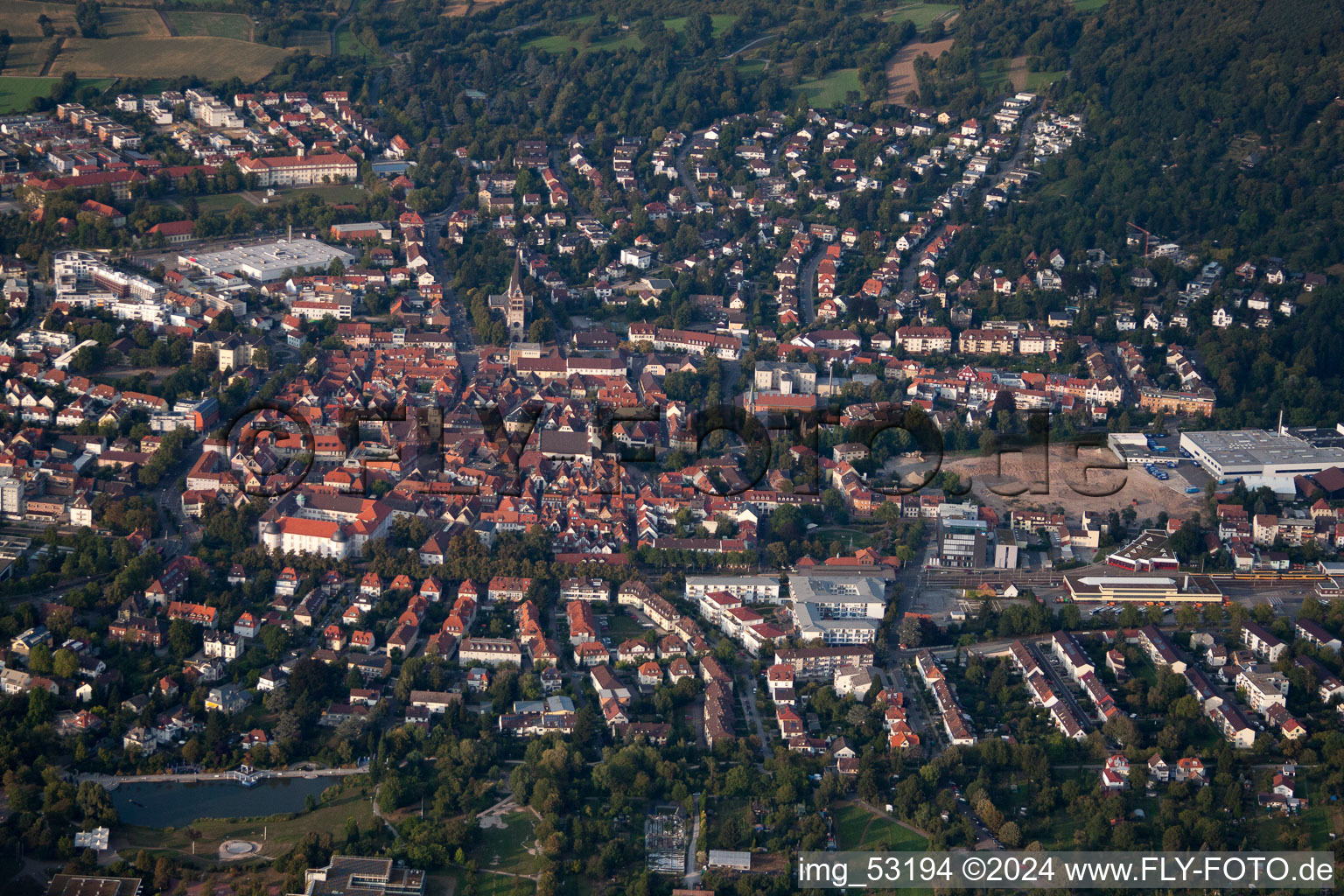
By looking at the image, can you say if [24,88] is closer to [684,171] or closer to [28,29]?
[28,29]

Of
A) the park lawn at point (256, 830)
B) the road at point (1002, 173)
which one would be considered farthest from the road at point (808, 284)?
the park lawn at point (256, 830)

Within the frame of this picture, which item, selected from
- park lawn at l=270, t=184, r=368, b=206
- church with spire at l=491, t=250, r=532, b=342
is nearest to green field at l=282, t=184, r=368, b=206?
park lawn at l=270, t=184, r=368, b=206

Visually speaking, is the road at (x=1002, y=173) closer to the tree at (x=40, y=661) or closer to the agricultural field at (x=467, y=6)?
the agricultural field at (x=467, y=6)

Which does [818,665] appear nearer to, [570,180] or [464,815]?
[464,815]

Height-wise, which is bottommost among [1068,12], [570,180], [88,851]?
[88,851]

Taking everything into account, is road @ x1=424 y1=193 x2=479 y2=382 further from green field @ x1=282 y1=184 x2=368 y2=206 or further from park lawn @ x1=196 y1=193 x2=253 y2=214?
park lawn @ x1=196 y1=193 x2=253 y2=214

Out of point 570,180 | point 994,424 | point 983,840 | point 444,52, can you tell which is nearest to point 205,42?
point 444,52

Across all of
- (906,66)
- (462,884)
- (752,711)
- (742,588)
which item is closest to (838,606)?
(742,588)
